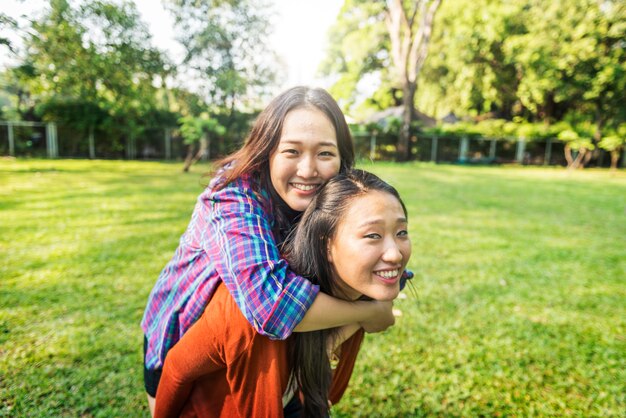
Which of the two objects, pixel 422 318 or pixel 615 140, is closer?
pixel 422 318

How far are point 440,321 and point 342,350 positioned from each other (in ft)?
5.89

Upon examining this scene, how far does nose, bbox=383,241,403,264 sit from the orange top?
44 cm

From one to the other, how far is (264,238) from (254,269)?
0.14 m

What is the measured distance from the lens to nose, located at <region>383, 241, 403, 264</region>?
1.24m

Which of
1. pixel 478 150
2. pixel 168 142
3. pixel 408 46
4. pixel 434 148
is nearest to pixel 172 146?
pixel 168 142

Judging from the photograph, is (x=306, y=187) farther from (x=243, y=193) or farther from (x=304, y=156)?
(x=243, y=193)

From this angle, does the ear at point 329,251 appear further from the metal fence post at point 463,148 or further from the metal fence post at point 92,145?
the metal fence post at point 463,148

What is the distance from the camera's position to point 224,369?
144 centimetres

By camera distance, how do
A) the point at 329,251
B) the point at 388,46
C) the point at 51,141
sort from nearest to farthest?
the point at 329,251, the point at 51,141, the point at 388,46

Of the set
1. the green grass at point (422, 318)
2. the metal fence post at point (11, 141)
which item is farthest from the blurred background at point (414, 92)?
the green grass at point (422, 318)

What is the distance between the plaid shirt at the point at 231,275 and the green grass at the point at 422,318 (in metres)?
0.79

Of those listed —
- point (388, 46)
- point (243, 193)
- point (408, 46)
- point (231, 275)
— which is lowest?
point (231, 275)

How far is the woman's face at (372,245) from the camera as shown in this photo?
125 cm

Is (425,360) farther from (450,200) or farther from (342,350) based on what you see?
(450,200)
